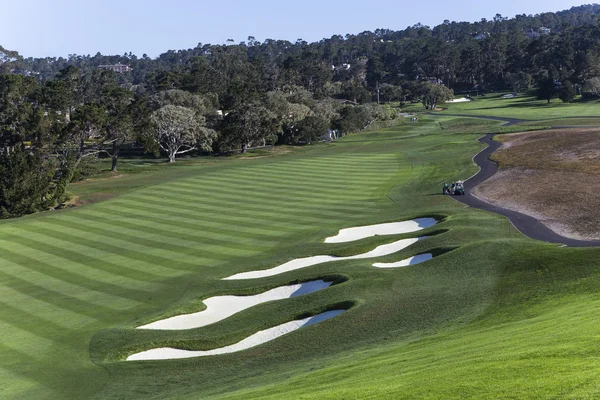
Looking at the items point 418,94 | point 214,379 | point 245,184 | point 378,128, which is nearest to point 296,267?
point 214,379

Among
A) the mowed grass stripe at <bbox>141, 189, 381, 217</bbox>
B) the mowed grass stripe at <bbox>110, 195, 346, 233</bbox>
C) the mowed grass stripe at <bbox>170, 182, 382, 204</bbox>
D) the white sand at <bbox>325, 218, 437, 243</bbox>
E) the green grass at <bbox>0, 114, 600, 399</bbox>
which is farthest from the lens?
the mowed grass stripe at <bbox>170, 182, 382, 204</bbox>

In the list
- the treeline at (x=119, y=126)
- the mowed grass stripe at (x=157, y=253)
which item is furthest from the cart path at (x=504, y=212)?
the treeline at (x=119, y=126)

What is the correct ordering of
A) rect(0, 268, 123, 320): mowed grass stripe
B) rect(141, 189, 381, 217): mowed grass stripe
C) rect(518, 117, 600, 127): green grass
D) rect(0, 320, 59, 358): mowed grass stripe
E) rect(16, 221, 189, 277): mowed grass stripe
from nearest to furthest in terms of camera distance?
rect(0, 320, 59, 358): mowed grass stripe, rect(0, 268, 123, 320): mowed grass stripe, rect(16, 221, 189, 277): mowed grass stripe, rect(141, 189, 381, 217): mowed grass stripe, rect(518, 117, 600, 127): green grass

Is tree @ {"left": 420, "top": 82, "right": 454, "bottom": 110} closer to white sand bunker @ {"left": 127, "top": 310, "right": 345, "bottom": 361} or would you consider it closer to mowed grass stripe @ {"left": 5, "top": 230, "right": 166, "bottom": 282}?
mowed grass stripe @ {"left": 5, "top": 230, "right": 166, "bottom": 282}

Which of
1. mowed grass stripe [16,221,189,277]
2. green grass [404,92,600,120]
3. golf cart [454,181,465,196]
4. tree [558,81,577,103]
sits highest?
tree [558,81,577,103]

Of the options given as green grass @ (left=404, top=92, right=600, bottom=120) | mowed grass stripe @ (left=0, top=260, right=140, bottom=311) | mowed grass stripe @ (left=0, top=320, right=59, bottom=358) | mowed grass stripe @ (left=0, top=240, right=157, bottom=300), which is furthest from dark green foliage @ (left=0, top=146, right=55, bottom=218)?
green grass @ (left=404, top=92, right=600, bottom=120)

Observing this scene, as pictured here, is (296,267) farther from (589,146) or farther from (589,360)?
(589,146)

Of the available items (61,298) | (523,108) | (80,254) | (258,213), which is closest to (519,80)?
(523,108)
